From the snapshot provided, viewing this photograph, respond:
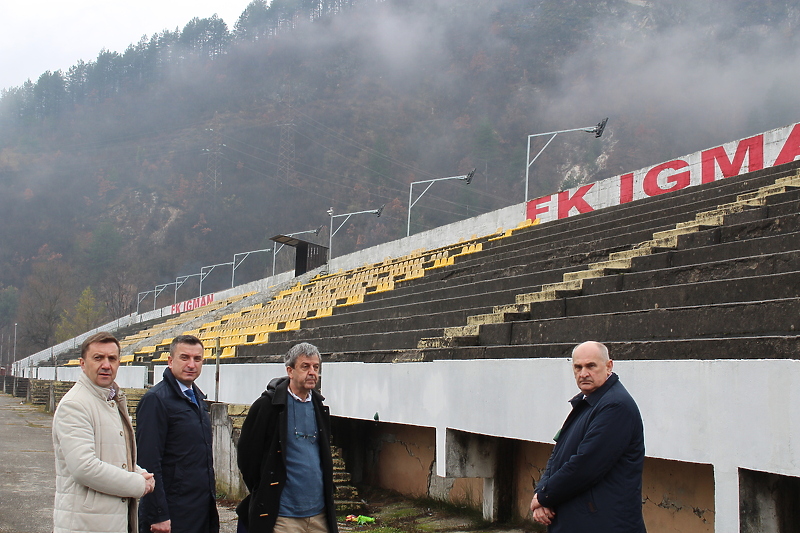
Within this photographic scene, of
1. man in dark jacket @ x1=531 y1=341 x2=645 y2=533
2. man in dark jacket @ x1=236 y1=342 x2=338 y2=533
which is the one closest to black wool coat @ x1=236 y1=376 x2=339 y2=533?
man in dark jacket @ x1=236 y1=342 x2=338 y2=533

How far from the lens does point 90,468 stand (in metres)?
3.21

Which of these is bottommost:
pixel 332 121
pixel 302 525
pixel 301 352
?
pixel 302 525

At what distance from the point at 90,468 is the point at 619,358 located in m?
3.37

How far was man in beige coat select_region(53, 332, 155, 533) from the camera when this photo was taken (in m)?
3.23

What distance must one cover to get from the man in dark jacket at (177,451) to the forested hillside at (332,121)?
72603 mm

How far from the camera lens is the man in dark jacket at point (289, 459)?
12.6ft

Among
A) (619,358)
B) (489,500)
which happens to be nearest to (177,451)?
(619,358)

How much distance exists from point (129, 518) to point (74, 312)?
87056mm

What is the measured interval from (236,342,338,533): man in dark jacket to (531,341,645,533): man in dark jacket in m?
1.23

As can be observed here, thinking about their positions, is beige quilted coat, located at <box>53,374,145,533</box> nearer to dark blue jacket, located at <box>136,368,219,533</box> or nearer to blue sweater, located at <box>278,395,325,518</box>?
dark blue jacket, located at <box>136,368,219,533</box>

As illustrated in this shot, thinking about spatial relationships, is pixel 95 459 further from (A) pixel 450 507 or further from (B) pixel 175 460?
(A) pixel 450 507

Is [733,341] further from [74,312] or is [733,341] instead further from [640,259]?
[74,312]

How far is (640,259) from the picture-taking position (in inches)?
287

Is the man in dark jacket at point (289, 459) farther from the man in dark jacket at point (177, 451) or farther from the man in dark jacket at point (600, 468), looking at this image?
the man in dark jacket at point (600, 468)
